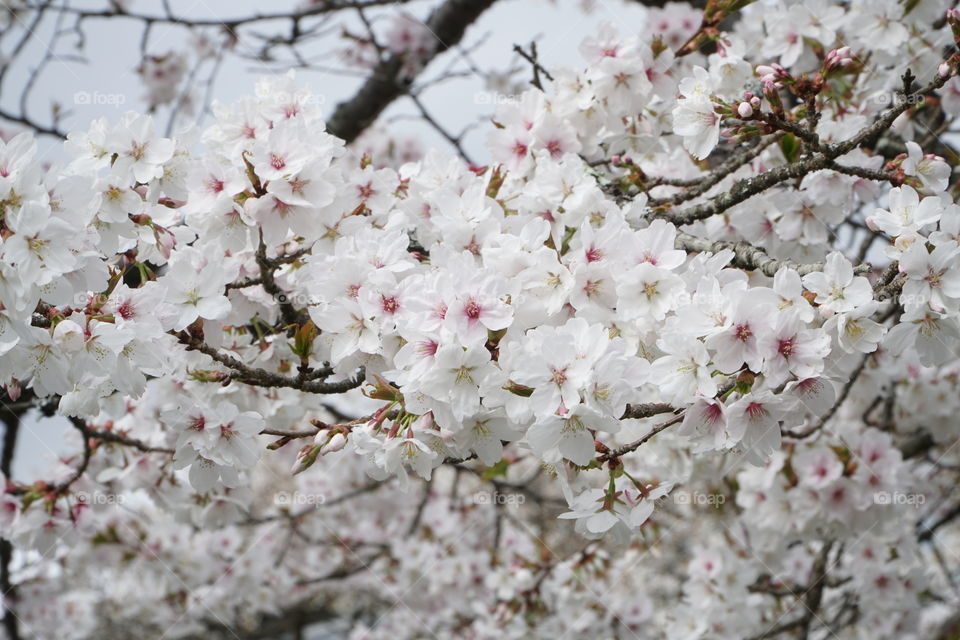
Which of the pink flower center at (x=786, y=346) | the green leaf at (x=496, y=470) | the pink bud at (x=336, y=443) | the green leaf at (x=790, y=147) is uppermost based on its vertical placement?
the green leaf at (x=790, y=147)

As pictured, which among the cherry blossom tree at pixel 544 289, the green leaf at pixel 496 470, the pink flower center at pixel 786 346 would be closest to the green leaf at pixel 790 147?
the cherry blossom tree at pixel 544 289

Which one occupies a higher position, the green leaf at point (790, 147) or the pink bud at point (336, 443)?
the green leaf at point (790, 147)

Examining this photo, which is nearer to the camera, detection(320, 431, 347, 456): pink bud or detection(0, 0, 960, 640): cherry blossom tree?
detection(0, 0, 960, 640): cherry blossom tree

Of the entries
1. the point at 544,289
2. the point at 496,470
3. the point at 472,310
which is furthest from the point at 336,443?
the point at 496,470

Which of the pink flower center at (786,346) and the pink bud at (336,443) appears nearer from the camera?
the pink flower center at (786,346)

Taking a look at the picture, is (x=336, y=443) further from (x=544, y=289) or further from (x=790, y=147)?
(x=790, y=147)

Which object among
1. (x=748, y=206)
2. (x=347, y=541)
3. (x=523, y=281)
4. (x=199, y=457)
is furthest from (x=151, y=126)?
(x=347, y=541)

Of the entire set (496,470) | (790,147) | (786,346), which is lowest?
(786,346)

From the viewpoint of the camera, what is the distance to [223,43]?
4723 mm

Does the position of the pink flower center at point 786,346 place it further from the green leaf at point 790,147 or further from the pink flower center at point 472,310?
the green leaf at point 790,147

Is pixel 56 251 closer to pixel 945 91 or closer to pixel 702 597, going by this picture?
pixel 945 91

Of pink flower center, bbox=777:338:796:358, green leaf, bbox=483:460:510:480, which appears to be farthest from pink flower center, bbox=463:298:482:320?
green leaf, bbox=483:460:510:480

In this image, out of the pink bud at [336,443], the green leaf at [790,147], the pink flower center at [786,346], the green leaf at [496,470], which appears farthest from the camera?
the green leaf at [496,470]

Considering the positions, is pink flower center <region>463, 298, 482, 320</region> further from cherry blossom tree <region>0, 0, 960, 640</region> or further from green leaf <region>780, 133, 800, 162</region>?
green leaf <region>780, 133, 800, 162</region>
